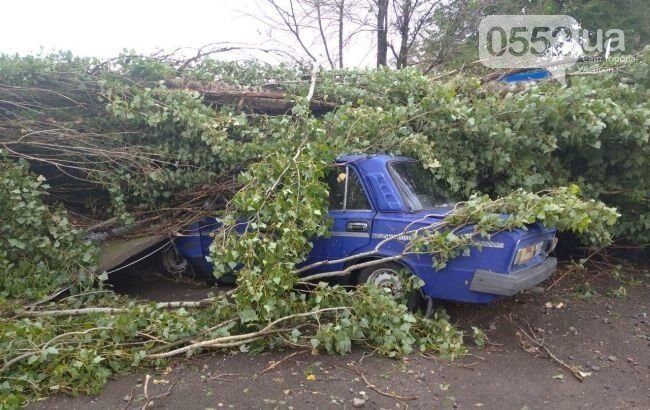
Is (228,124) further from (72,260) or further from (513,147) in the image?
(513,147)

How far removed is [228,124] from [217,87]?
1057 mm

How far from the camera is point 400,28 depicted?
1612 centimetres

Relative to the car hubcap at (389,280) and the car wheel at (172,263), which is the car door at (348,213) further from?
the car wheel at (172,263)

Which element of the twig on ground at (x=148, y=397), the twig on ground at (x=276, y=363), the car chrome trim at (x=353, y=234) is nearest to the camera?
the twig on ground at (x=148, y=397)

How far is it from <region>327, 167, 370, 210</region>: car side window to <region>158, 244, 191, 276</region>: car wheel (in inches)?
95.8

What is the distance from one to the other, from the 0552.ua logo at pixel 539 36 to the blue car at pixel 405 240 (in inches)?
305

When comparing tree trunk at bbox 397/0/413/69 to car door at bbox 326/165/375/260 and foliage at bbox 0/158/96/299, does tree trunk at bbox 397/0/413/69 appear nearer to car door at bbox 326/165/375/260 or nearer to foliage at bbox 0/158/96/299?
car door at bbox 326/165/375/260

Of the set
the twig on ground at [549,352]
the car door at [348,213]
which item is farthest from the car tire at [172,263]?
the twig on ground at [549,352]

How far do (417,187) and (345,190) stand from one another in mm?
704

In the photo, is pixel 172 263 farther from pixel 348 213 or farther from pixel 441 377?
pixel 441 377

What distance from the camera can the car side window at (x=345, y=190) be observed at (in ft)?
16.7

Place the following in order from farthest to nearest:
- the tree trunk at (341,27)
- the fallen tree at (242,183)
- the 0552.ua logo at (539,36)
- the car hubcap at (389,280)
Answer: the tree trunk at (341,27)
the 0552.ua logo at (539,36)
the car hubcap at (389,280)
the fallen tree at (242,183)

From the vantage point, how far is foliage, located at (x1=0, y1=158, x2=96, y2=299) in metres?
5.22

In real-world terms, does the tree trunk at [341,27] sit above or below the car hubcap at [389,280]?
above
